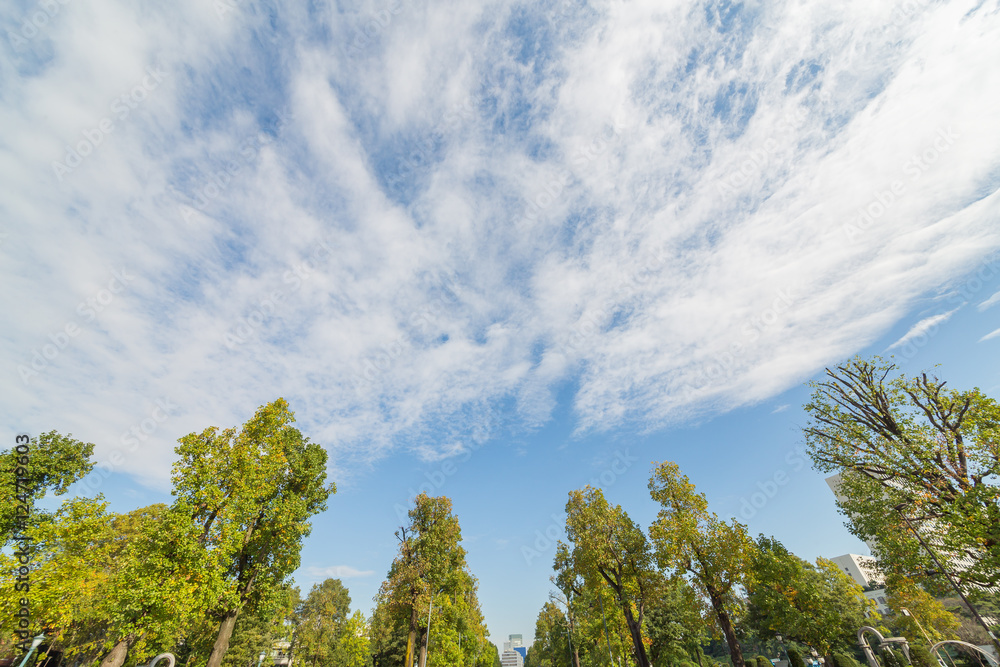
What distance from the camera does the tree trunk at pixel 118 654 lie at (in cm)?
1543

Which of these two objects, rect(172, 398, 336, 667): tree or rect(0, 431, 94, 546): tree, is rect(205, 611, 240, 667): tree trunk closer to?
rect(172, 398, 336, 667): tree

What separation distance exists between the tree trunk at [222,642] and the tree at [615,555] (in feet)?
68.5

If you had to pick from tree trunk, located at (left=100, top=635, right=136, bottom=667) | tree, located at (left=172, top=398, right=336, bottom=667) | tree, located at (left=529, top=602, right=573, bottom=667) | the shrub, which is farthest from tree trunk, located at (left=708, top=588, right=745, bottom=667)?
tree, located at (left=529, top=602, right=573, bottom=667)

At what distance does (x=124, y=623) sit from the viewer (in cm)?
1488

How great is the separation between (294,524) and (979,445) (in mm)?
30621

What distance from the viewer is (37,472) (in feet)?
85.9

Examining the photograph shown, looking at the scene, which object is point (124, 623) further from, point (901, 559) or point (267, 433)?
point (901, 559)

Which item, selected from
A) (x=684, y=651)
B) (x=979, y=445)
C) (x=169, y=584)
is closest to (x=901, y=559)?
(x=979, y=445)

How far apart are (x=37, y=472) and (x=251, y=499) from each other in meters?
21.7

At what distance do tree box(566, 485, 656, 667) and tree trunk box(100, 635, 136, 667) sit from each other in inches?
958

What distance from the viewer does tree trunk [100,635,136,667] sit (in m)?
15.4

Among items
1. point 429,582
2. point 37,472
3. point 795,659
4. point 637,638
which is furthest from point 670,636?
point 37,472

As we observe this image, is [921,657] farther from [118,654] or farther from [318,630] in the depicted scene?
[318,630]

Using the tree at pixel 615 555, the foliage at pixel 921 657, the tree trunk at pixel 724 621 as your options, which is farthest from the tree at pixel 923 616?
the tree at pixel 615 555
